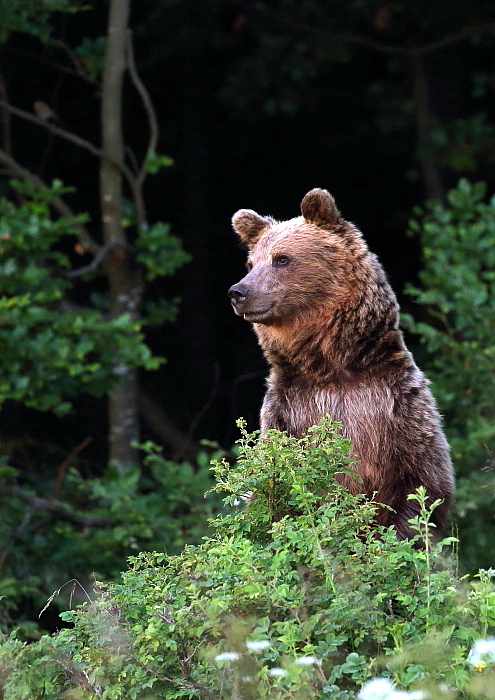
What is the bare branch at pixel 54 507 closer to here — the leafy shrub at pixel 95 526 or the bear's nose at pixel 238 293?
the leafy shrub at pixel 95 526

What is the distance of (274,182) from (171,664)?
8807 millimetres

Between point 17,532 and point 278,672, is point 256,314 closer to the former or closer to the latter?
point 278,672

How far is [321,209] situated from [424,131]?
5.26 metres

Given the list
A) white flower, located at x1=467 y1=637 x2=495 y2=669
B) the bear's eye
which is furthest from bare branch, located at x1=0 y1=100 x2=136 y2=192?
white flower, located at x1=467 y1=637 x2=495 y2=669

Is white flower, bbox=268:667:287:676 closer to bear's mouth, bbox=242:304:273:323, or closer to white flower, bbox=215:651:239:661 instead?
white flower, bbox=215:651:239:661

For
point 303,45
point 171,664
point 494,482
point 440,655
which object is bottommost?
point 494,482

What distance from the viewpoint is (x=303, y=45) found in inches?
372

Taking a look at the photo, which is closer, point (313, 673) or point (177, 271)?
point (313, 673)

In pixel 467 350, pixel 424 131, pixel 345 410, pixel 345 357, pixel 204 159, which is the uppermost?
pixel 424 131

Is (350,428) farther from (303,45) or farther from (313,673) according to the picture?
(303,45)

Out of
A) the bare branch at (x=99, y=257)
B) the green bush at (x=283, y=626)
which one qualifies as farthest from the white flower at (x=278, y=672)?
the bare branch at (x=99, y=257)

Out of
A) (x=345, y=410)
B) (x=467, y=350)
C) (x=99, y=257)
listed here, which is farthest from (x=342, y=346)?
(x=99, y=257)

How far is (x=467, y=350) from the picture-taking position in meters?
7.45

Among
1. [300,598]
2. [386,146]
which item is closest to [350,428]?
[300,598]
